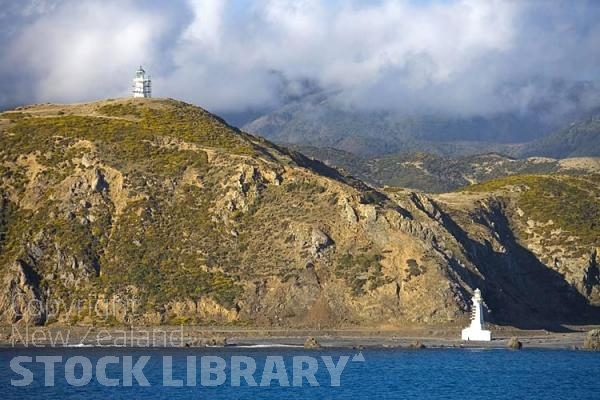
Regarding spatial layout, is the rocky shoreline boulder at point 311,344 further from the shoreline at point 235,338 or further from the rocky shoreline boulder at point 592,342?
the rocky shoreline boulder at point 592,342

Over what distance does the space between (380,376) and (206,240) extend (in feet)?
155

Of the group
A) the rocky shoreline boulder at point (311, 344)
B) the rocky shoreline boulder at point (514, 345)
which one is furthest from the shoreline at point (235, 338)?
the rocky shoreline boulder at point (514, 345)

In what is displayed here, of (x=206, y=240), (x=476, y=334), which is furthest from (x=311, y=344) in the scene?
(x=206, y=240)

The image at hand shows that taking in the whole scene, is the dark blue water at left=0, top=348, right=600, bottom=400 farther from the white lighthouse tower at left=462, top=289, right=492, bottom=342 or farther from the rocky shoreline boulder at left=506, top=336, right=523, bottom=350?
the white lighthouse tower at left=462, top=289, right=492, bottom=342

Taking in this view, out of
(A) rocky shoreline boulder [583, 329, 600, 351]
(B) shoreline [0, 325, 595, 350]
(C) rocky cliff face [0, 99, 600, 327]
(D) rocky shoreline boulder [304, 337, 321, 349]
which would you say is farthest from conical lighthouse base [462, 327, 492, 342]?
(D) rocky shoreline boulder [304, 337, 321, 349]

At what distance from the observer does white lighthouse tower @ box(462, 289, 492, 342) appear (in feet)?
465

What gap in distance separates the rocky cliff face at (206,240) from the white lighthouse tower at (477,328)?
469 centimetres

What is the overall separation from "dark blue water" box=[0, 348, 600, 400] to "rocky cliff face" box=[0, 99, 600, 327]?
15.5 metres

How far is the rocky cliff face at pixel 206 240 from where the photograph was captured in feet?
476

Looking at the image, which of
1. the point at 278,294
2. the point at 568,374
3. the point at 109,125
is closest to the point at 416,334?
the point at 278,294

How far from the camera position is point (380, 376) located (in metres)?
112

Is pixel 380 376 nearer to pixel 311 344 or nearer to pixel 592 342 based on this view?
pixel 311 344

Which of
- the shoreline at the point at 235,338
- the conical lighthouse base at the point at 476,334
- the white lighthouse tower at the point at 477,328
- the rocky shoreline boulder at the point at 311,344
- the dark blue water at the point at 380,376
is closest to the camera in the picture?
the dark blue water at the point at 380,376

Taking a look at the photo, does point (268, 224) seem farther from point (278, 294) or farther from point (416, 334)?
point (416, 334)
